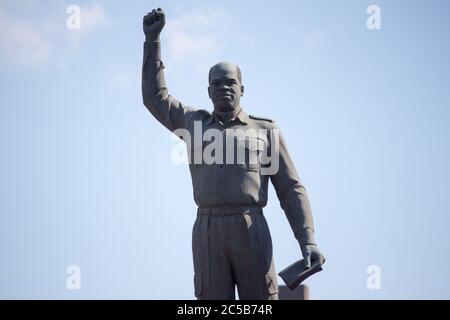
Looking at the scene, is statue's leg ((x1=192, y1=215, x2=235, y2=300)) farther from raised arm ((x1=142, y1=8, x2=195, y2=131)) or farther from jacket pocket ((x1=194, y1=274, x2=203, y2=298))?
raised arm ((x1=142, y1=8, x2=195, y2=131))

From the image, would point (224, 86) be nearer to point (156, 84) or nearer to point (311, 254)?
point (156, 84)

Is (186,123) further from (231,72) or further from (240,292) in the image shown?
(240,292)

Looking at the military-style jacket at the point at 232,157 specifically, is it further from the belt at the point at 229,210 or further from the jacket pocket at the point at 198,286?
the jacket pocket at the point at 198,286

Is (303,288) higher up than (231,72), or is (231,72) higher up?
(231,72)

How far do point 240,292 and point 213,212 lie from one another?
0.97 metres

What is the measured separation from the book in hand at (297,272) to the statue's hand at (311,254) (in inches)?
1.6

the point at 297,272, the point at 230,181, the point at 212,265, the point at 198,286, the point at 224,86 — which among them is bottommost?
the point at 198,286

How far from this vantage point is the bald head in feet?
30.9

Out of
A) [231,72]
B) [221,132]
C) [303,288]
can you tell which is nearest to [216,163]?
[221,132]

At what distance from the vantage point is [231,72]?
372 inches

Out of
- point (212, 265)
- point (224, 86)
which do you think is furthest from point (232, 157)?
point (212, 265)

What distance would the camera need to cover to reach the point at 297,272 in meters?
8.84

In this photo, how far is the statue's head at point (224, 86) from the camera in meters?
9.41

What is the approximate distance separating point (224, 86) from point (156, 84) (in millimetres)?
858
